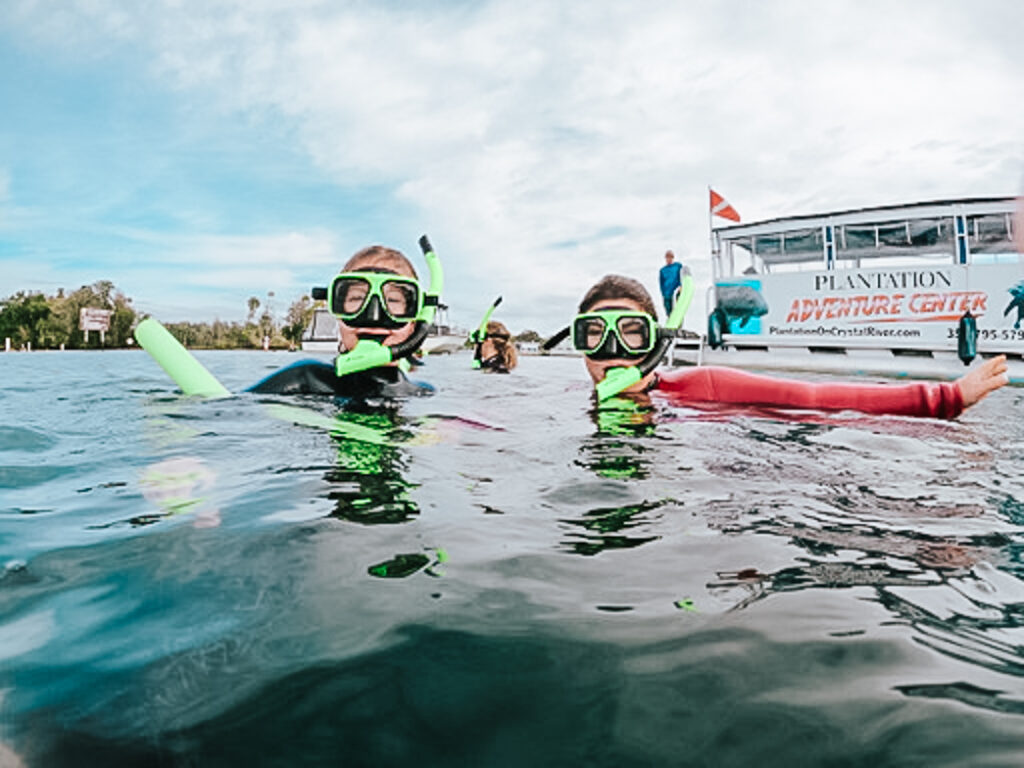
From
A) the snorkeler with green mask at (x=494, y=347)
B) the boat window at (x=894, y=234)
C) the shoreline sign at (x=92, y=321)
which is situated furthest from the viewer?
the shoreline sign at (x=92, y=321)

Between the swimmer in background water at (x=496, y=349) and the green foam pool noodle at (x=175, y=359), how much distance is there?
6.09 meters

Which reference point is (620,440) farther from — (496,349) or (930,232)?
(930,232)

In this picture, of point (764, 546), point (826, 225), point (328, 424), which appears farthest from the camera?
point (826, 225)

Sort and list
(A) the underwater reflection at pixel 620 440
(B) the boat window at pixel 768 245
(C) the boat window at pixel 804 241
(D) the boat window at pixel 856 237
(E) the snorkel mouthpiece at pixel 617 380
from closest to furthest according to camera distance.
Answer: (A) the underwater reflection at pixel 620 440, (E) the snorkel mouthpiece at pixel 617 380, (D) the boat window at pixel 856 237, (C) the boat window at pixel 804 241, (B) the boat window at pixel 768 245

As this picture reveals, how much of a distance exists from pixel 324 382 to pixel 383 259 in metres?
0.88

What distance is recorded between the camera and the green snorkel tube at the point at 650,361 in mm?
3887

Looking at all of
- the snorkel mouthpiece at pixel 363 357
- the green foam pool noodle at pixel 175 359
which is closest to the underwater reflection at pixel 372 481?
the snorkel mouthpiece at pixel 363 357

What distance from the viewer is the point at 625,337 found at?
13.2 feet

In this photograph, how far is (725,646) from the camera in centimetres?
91

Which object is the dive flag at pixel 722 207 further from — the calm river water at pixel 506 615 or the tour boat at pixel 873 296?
→ the calm river water at pixel 506 615

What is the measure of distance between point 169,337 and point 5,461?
65.1 inches

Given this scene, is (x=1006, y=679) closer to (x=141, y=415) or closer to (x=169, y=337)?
(x=141, y=415)

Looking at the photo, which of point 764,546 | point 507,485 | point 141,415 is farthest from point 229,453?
point 764,546

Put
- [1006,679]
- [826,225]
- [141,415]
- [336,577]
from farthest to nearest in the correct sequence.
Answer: [826,225], [141,415], [336,577], [1006,679]
